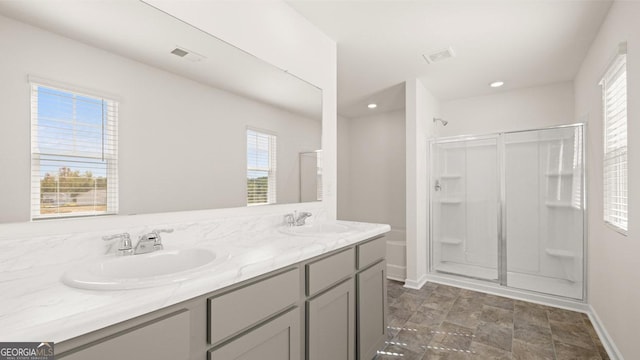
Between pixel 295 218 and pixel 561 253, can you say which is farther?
pixel 561 253

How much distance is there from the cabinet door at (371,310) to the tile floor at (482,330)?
194 millimetres

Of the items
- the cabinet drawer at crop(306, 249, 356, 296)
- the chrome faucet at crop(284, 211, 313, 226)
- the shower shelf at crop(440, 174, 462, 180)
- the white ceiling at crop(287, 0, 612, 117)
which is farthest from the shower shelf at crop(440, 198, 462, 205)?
the cabinet drawer at crop(306, 249, 356, 296)

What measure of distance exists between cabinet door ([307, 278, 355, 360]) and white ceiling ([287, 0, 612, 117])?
194 centimetres

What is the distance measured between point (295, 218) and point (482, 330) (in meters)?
1.87

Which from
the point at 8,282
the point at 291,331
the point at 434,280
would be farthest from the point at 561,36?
the point at 8,282

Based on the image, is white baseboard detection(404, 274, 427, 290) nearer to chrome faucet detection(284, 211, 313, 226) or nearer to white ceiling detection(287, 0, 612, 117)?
chrome faucet detection(284, 211, 313, 226)

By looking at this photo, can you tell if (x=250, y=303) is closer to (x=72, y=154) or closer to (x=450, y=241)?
(x=72, y=154)

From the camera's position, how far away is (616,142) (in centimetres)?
203

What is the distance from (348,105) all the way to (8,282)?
4.12 metres

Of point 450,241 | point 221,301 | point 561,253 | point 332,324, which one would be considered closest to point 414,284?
point 450,241

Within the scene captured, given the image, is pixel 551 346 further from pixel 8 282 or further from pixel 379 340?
pixel 8 282

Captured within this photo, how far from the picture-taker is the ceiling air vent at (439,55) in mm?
2736

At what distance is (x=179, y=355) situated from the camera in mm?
835

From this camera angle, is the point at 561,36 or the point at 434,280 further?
the point at 434,280
